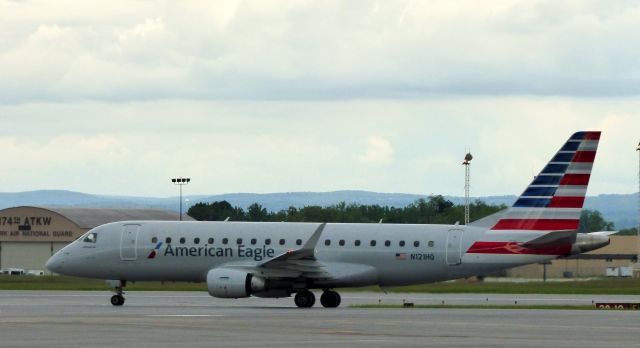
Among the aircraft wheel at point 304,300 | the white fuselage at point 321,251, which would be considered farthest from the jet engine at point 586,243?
the aircraft wheel at point 304,300

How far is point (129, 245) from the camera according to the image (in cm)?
5638

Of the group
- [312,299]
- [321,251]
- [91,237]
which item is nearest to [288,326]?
[312,299]

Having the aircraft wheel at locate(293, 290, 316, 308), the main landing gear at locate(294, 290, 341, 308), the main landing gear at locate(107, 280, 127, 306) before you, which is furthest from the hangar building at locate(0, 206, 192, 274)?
the aircraft wheel at locate(293, 290, 316, 308)

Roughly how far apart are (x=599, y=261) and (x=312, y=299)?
89.9 metres

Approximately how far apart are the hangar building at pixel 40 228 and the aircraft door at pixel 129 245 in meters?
79.8

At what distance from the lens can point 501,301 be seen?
60.6 m

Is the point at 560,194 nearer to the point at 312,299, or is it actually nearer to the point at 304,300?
the point at 312,299

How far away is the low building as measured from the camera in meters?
125

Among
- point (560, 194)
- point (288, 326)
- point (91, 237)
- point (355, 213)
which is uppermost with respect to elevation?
point (355, 213)

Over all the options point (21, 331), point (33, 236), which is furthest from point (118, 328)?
point (33, 236)

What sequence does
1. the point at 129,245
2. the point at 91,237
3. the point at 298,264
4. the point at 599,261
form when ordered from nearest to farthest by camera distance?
the point at 298,264, the point at 129,245, the point at 91,237, the point at 599,261

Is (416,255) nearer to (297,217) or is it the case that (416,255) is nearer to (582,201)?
(582,201)

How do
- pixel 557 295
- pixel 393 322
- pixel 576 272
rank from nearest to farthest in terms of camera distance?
pixel 393 322, pixel 557 295, pixel 576 272

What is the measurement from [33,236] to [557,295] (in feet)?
258
